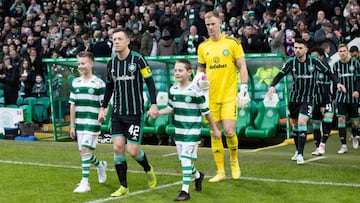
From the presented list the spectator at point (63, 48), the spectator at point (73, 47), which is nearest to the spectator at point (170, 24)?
the spectator at point (73, 47)

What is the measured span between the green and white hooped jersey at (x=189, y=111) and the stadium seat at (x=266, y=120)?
7936 millimetres

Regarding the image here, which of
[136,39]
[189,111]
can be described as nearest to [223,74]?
[189,111]

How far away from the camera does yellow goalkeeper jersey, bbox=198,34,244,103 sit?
10.6m

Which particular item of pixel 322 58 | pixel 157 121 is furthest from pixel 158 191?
pixel 157 121

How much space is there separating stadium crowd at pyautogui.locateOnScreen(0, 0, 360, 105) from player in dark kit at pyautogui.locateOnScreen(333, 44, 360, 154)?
9.10 ft

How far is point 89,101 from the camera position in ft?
33.8

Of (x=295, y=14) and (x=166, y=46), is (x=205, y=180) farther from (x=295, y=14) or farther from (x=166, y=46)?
(x=295, y=14)

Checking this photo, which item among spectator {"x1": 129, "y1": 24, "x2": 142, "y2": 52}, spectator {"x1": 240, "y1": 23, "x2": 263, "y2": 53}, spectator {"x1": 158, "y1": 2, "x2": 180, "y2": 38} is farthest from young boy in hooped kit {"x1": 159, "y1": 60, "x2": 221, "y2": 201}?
spectator {"x1": 158, "y1": 2, "x2": 180, "y2": 38}

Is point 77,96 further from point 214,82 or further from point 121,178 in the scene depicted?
point 214,82

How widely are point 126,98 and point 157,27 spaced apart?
13.0 metres

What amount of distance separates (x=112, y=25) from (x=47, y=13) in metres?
5.30

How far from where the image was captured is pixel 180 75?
372 inches

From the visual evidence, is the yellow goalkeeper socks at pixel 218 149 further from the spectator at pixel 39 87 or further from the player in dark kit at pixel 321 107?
the spectator at pixel 39 87

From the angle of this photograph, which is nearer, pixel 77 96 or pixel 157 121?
pixel 77 96
